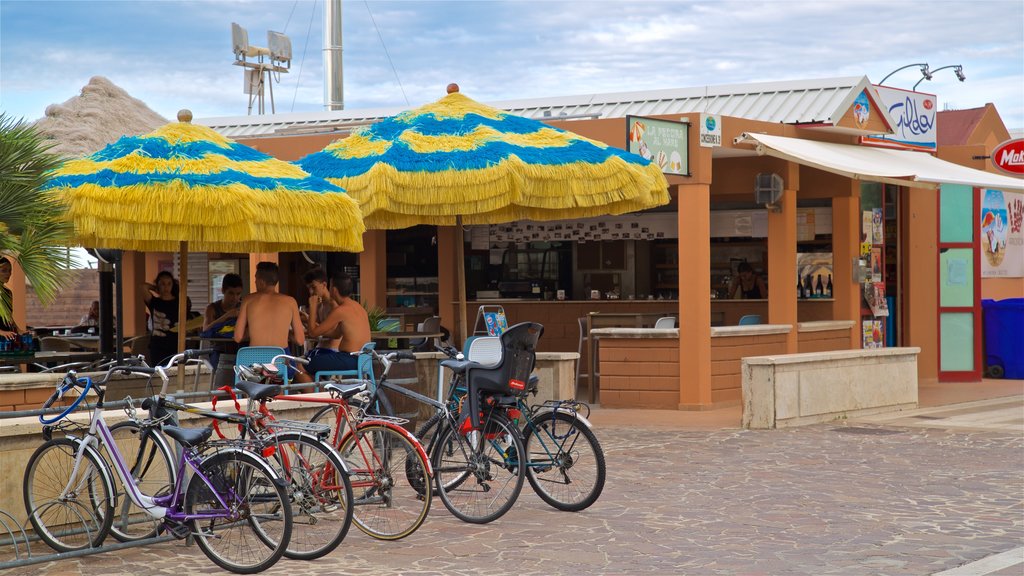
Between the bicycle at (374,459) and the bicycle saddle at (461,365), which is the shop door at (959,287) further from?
the bicycle at (374,459)

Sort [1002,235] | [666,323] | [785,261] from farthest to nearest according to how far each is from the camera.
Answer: [1002,235] < [785,261] < [666,323]

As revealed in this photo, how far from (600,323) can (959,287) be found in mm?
5883

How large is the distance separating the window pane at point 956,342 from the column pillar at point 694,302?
6083mm

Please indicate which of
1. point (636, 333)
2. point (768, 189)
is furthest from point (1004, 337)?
A: point (636, 333)

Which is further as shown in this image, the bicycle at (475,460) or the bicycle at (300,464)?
the bicycle at (475,460)

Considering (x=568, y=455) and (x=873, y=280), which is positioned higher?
(x=873, y=280)

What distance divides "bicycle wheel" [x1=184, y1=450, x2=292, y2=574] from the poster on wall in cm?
1740

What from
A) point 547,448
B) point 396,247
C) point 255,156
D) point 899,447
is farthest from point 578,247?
point 547,448

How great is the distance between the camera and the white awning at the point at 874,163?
13.9 m

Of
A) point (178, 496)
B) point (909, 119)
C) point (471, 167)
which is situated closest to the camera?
point (178, 496)

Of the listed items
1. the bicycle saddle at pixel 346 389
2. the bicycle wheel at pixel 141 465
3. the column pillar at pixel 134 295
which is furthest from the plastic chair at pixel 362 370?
the column pillar at pixel 134 295

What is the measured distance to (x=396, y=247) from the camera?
68.9 ft

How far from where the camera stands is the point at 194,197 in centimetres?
880

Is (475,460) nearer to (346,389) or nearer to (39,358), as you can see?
(346,389)
